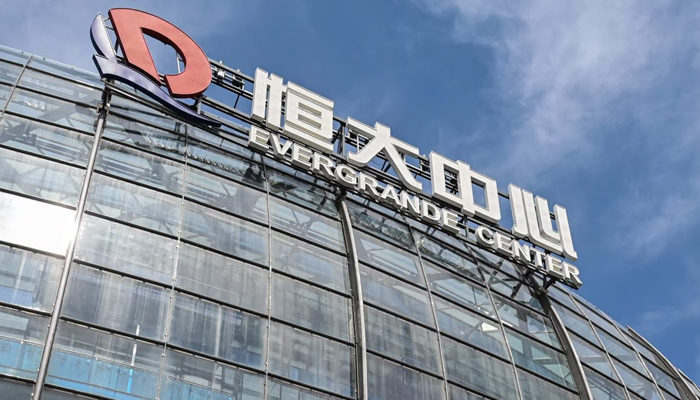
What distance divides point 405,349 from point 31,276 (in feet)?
38.1

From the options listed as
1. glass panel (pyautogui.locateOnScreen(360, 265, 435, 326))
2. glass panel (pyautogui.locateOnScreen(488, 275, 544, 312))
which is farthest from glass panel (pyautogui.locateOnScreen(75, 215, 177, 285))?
glass panel (pyautogui.locateOnScreen(488, 275, 544, 312))

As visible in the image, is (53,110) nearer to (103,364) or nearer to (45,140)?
(45,140)

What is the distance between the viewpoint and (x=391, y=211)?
38.9m

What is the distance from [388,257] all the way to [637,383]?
38.4 feet

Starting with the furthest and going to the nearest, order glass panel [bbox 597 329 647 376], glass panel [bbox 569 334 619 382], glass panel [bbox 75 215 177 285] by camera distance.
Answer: glass panel [bbox 597 329 647 376]
glass panel [bbox 569 334 619 382]
glass panel [bbox 75 215 177 285]

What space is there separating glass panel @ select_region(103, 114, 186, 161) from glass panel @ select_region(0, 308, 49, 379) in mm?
9369

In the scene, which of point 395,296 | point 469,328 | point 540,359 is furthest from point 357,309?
point 540,359

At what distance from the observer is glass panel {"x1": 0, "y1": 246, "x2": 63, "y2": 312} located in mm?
25734

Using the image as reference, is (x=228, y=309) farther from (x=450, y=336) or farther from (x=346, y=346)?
(x=450, y=336)

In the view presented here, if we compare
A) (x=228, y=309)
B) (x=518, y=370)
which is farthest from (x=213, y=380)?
(x=518, y=370)

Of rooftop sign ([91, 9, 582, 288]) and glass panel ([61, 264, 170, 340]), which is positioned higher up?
rooftop sign ([91, 9, 582, 288])

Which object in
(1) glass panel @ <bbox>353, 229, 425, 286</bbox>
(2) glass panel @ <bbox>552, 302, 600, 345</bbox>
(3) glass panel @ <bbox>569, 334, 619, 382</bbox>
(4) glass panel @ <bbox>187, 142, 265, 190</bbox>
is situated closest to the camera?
(4) glass panel @ <bbox>187, 142, 265, 190</bbox>

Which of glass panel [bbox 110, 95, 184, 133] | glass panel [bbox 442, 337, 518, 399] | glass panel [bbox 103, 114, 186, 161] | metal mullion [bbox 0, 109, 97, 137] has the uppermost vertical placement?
glass panel [bbox 110, 95, 184, 133]

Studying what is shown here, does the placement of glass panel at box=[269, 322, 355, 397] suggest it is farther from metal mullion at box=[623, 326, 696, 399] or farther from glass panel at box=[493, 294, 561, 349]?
metal mullion at box=[623, 326, 696, 399]
